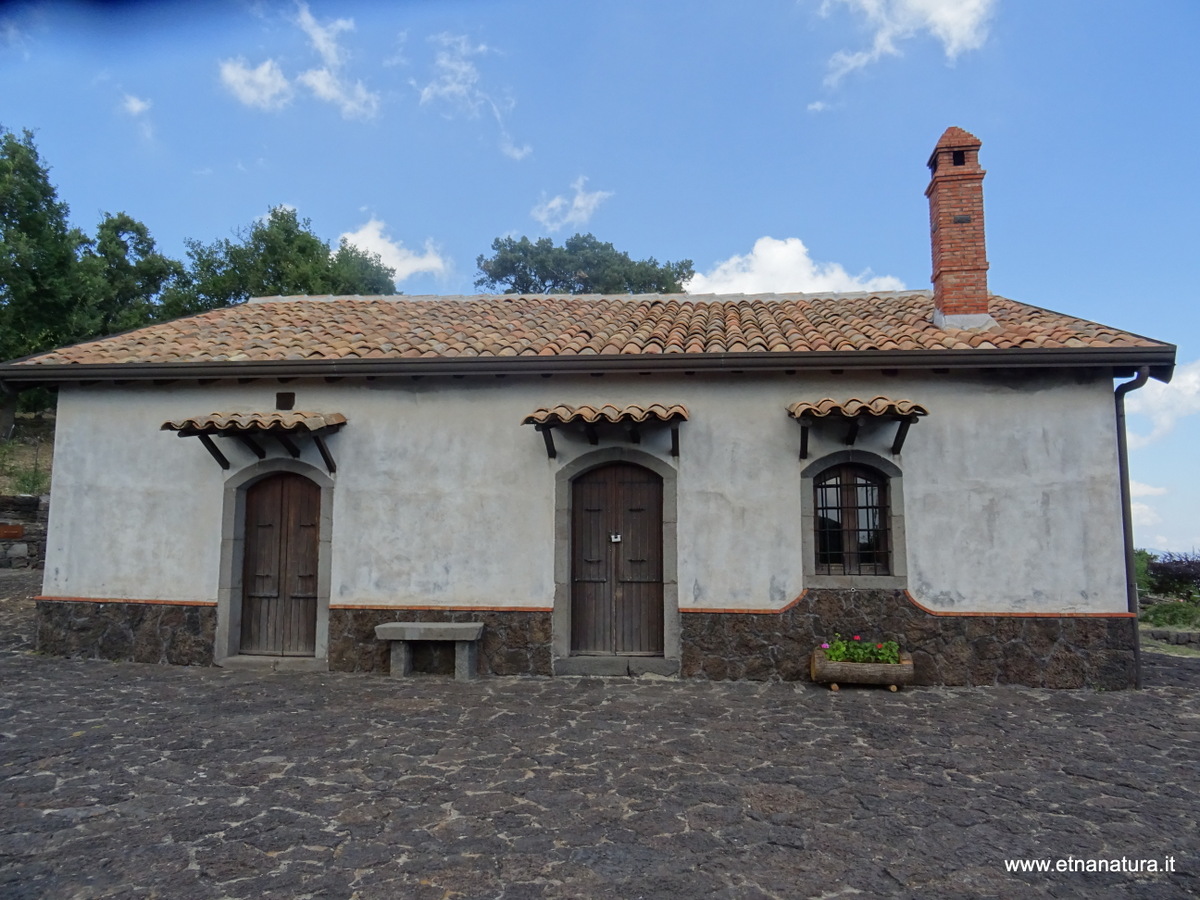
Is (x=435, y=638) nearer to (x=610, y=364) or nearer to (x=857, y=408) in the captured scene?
(x=610, y=364)

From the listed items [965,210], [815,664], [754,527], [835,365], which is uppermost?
[965,210]

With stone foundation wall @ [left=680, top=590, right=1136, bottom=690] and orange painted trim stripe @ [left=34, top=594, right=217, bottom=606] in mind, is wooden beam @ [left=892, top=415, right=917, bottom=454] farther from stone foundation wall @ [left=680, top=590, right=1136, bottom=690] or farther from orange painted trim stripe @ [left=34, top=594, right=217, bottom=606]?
orange painted trim stripe @ [left=34, top=594, right=217, bottom=606]

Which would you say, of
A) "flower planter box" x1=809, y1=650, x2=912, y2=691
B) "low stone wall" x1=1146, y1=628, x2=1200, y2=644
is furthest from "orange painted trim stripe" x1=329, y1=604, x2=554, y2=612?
"low stone wall" x1=1146, y1=628, x2=1200, y2=644

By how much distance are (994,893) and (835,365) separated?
5.10 metres

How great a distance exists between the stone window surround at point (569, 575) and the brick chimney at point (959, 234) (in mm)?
4054

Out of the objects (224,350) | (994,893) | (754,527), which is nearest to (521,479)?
(754,527)

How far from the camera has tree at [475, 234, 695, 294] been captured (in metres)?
28.7

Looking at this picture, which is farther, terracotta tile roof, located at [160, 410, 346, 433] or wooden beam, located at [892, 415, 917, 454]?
terracotta tile roof, located at [160, 410, 346, 433]

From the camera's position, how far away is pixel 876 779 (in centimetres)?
465

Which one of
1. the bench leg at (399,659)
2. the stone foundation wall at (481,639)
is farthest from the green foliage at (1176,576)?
the bench leg at (399,659)

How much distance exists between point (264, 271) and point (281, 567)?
71.7 ft

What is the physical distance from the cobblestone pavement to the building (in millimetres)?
813

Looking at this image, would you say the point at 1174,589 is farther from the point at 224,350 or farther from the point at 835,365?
the point at 224,350

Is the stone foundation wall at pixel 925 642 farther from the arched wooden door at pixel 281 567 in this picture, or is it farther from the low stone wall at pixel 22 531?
the low stone wall at pixel 22 531
